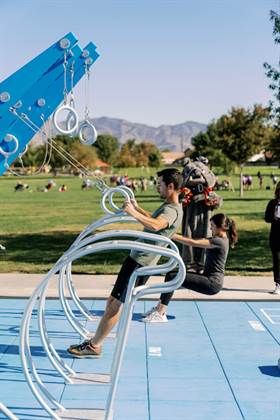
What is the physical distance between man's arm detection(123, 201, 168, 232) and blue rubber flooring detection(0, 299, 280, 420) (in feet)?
4.74

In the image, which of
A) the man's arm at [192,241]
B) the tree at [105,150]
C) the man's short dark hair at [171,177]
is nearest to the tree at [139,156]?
the tree at [105,150]

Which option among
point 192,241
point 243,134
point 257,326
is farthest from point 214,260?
point 243,134

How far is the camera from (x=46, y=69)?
643 cm

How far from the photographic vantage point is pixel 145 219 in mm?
5211

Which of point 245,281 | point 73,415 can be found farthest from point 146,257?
point 245,281

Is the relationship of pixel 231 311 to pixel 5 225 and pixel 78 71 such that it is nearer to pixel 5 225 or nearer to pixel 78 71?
pixel 78 71

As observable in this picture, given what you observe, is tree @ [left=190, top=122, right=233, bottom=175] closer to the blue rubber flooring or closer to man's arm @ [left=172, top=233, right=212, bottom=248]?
the blue rubber flooring

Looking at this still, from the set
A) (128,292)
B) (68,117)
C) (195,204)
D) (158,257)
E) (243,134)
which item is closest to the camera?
(128,292)

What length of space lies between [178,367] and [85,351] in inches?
38.0

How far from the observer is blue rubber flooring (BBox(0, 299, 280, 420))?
16.5 feet

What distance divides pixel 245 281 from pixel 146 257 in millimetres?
4502

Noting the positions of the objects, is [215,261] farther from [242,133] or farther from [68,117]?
[242,133]

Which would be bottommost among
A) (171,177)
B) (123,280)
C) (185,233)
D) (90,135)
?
(123,280)

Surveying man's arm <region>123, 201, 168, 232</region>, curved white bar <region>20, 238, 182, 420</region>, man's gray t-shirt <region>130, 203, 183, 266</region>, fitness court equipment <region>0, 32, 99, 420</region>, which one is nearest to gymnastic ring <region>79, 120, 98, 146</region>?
fitness court equipment <region>0, 32, 99, 420</region>
